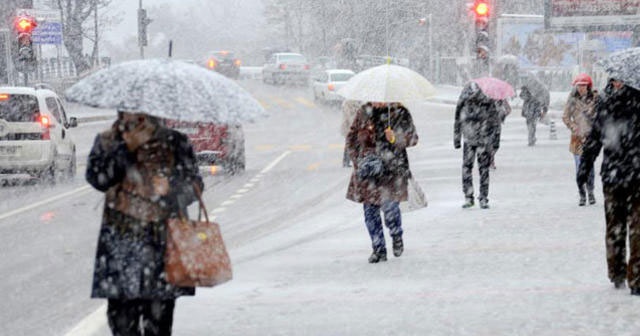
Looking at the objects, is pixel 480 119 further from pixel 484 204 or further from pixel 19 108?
pixel 19 108

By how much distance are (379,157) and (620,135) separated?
102 inches

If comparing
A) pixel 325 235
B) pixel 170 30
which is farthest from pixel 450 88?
pixel 170 30

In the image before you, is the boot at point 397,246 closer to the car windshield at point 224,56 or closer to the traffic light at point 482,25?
the traffic light at point 482,25

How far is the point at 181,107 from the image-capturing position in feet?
18.8

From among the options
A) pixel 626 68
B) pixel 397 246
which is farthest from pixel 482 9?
pixel 626 68

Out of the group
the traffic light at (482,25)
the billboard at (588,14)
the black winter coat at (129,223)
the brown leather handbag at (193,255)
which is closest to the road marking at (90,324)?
the black winter coat at (129,223)

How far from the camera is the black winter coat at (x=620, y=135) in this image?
838 centimetres

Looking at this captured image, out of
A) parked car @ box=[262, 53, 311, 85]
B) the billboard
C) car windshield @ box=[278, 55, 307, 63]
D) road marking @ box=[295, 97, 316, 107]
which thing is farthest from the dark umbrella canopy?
car windshield @ box=[278, 55, 307, 63]

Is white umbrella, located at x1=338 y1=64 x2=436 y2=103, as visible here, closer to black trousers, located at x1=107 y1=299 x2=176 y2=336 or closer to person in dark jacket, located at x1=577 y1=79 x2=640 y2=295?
person in dark jacket, located at x1=577 y1=79 x2=640 y2=295

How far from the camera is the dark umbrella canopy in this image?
8211 mm

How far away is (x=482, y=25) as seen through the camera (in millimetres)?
23688

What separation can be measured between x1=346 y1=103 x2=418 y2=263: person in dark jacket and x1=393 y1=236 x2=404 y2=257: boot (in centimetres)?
31

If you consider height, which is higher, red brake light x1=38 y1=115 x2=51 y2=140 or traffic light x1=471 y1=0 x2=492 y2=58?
traffic light x1=471 y1=0 x2=492 y2=58

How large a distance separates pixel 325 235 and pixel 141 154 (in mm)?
7334
